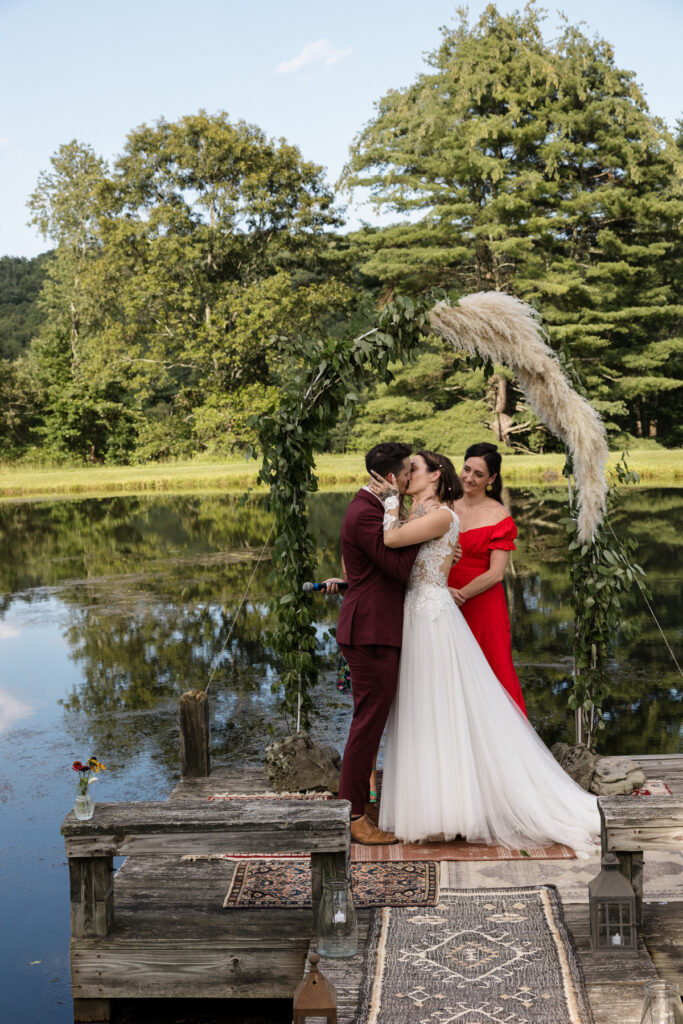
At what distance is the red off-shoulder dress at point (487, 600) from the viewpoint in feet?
19.1

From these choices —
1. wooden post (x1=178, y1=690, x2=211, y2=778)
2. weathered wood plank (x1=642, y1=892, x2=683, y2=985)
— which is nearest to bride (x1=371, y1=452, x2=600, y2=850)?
weathered wood plank (x1=642, y1=892, x2=683, y2=985)

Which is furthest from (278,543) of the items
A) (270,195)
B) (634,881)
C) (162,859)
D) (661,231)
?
(270,195)

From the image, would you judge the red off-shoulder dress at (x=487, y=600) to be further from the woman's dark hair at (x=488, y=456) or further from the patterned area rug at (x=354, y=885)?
the patterned area rug at (x=354, y=885)

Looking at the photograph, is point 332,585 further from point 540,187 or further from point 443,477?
point 540,187

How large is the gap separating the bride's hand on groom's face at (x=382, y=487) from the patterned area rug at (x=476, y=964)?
178 centimetres

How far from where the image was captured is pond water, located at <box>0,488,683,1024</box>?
6165 millimetres

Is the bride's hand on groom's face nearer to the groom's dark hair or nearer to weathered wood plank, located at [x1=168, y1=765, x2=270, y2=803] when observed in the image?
the groom's dark hair

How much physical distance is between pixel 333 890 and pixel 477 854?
1233mm

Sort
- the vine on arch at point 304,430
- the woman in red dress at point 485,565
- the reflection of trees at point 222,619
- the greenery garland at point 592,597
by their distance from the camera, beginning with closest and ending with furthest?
1. the woman in red dress at point 485,565
2. the vine on arch at point 304,430
3. the greenery garland at point 592,597
4. the reflection of trees at point 222,619

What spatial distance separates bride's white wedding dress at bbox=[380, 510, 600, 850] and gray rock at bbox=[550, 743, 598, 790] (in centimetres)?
58

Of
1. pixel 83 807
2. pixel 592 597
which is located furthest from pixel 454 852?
pixel 592 597

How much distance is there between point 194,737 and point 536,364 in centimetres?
291

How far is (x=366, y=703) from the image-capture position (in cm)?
510

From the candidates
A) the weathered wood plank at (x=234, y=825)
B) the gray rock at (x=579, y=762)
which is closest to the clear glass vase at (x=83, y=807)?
the weathered wood plank at (x=234, y=825)
